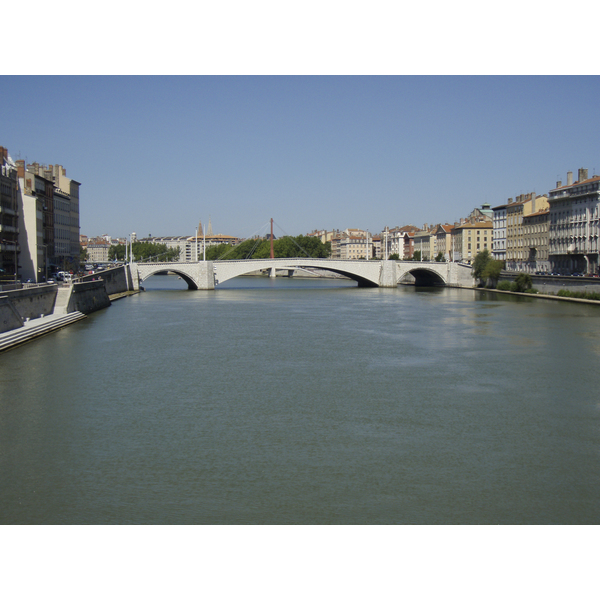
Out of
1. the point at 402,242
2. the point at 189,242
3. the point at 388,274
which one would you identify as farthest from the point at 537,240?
the point at 189,242

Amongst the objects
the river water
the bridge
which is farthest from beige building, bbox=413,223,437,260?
the river water

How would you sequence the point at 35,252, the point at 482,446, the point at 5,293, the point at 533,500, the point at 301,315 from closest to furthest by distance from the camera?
the point at 533,500
the point at 482,446
the point at 5,293
the point at 301,315
the point at 35,252

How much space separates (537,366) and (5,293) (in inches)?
516

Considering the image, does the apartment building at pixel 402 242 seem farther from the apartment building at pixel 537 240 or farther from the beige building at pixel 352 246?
the apartment building at pixel 537 240

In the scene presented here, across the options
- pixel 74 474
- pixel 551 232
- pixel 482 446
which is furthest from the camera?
pixel 551 232

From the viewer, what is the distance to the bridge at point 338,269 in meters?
47.4

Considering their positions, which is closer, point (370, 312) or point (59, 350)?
point (59, 350)

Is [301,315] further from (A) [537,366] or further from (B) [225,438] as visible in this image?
(B) [225,438]

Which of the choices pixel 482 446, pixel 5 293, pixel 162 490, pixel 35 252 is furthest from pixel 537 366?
pixel 35 252

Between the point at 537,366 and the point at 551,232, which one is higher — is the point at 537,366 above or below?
below

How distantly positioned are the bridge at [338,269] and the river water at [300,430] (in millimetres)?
27744

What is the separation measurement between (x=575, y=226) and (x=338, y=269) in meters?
16.1

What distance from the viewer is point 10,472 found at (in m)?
7.90

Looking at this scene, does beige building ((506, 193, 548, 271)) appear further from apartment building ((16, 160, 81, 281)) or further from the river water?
the river water
